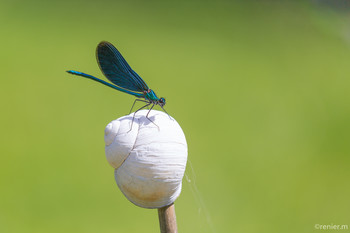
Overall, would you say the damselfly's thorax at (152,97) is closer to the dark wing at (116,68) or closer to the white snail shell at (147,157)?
the dark wing at (116,68)

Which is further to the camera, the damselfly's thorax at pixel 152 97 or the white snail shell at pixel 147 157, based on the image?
the damselfly's thorax at pixel 152 97

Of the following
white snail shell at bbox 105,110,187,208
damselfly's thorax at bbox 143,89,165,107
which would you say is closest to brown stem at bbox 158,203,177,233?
white snail shell at bbox 105,110,187,208

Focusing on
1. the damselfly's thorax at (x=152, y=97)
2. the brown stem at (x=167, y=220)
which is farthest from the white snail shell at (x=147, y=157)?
the damselfly's thorax at (x=152, y=97)

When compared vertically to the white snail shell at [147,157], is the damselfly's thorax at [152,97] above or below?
above

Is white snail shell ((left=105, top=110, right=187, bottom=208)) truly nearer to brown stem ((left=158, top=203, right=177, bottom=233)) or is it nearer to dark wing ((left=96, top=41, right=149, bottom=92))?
brown stem ((left=158, top=203, right=177, bottom=233))

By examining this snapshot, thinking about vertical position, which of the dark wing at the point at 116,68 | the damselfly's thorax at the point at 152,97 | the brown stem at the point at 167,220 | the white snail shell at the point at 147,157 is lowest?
the brown stem at the point at 167,220
